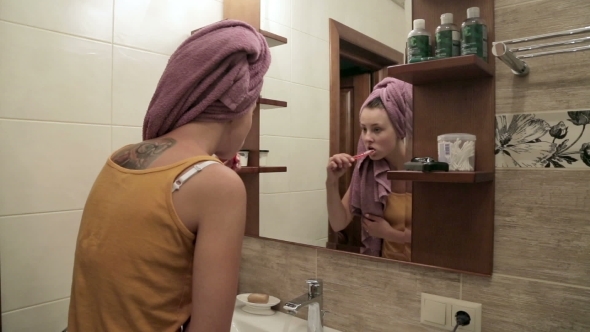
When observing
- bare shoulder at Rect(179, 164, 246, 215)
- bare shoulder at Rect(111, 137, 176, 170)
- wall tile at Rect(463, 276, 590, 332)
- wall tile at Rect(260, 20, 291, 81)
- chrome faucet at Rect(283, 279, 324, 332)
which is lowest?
chrome faucet at Rect(283, 279, 324, 332)

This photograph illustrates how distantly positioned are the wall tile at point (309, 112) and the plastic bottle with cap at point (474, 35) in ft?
1.42

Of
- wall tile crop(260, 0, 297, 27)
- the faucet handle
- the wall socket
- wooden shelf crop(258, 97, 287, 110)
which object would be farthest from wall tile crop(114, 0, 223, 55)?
the wall socket

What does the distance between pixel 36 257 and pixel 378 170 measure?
0.97 metres

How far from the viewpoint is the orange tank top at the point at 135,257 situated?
1.96 ft

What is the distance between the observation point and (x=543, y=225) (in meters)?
0.77

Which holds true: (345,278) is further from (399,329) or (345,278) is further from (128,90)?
(128,90)

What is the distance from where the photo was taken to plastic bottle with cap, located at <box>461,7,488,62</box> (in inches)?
31.2

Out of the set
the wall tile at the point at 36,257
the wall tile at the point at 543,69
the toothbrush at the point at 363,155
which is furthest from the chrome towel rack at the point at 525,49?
the wall tile at the point at 36,257

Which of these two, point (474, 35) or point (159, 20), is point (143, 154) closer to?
point (474, 35)

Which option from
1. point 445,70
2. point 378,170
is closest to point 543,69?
point 445,70

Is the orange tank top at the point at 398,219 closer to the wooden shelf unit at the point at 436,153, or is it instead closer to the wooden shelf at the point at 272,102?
the wooden shelf unit at the point at 436,153

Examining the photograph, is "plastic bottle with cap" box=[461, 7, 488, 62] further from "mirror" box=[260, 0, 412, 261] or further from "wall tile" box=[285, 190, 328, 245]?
"wall tile" box=[285, 190, 328, 245]

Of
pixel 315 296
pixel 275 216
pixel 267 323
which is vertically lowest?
pixel 267 323

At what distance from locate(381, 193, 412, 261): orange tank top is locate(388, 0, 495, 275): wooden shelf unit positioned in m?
0.02
